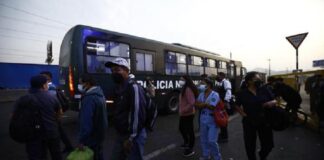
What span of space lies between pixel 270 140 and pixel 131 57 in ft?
19.7

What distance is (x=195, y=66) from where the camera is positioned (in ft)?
41.2

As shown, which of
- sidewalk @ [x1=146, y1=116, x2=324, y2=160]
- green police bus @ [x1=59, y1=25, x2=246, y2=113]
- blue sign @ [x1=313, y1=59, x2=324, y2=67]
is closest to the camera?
sidewalk @ [x1=146, y1=116, x2=324, y2=160]

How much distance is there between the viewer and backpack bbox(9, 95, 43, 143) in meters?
3.07

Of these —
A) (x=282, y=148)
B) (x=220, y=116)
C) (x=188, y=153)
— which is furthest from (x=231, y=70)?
(x=220, y=116)

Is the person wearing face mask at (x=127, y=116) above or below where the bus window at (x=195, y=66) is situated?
below

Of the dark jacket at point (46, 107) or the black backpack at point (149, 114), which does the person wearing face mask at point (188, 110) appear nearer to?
the black backpack at point (149, 114)

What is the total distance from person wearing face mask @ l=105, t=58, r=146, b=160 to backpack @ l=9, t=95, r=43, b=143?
1.15 m

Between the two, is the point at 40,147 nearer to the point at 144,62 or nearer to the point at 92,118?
the point at 92,118

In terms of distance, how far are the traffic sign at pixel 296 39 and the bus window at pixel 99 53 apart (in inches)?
241

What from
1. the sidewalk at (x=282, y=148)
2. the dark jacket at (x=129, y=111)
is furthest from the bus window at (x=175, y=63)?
the dark jacket at (x=129, y=111)

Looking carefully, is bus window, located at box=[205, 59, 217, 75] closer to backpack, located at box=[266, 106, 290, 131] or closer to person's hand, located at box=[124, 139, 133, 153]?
backpack, located at box=[266, 106, 290, 131]

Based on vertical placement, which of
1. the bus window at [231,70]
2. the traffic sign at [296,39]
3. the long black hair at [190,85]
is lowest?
the long black hair at [190,85]

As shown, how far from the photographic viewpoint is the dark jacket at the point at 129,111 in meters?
2.62

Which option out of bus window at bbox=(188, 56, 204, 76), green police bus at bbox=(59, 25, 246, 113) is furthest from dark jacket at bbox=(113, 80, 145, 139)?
bus window at bbox=(188, 56, 204, 76)
